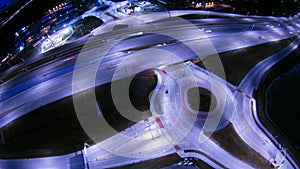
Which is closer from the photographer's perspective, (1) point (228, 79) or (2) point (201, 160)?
(2) point (201, 160)

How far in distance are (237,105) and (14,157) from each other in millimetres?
46441

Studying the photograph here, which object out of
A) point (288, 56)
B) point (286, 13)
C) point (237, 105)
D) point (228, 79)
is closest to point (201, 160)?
point (237, 105)

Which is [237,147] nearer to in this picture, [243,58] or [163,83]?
[163,83]

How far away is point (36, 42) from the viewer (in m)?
66.6

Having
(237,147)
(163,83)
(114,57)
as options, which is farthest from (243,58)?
(114,57)

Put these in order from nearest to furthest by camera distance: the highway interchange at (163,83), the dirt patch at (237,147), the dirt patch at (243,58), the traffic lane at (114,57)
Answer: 1. the dirt patch at (237,147)
2. the highway interchange at (163,83)
3. the traffic lane at (114,57)
4. the dirt patch at (243,58)

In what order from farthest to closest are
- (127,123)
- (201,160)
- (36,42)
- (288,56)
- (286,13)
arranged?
(286,13) → (36,42) → (288,56) → (127,123) → (201,160)

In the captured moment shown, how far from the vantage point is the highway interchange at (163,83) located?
36.2m

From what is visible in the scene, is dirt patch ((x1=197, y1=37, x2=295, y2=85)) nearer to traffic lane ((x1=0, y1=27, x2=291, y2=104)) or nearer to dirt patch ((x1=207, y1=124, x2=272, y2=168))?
traffic lane ((x1=0, y1=27, x2=291, y2=104))

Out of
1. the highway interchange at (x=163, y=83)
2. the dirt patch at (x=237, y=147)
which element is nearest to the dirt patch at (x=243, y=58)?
the highway interchange at (x=163, y=83)

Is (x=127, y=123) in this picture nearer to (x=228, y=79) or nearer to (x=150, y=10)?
(x=228, y=79)

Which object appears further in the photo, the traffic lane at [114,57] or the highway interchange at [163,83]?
the traffic lane at [114,57]

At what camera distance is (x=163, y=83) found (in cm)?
4803

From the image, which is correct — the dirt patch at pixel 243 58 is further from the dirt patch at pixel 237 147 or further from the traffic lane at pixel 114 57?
the dirt patch at pixel 237 147
